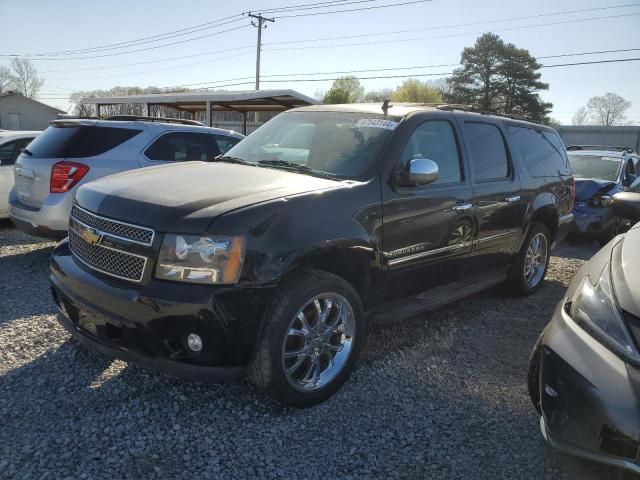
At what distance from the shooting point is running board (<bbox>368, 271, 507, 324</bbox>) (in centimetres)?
349

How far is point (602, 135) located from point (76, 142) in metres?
34.6

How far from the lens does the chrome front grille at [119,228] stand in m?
2.64

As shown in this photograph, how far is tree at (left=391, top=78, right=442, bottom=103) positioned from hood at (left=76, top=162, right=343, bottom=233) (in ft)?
192

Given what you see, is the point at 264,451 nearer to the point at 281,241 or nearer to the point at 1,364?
the point at 281,241

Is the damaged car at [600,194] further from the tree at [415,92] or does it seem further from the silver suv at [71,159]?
the tree at [415,92]

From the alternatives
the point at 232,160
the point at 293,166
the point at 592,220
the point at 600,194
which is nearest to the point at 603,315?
the point at 293,166

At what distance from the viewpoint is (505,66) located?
50625mm

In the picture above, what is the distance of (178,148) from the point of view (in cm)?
659

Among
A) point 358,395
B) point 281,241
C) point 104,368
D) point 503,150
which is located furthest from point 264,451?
point 503,150

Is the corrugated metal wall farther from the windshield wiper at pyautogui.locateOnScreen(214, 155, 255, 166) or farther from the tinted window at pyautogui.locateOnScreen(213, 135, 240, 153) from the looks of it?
the windshield wiper at pyautogui.locateOnScreen(214, 155, 255, 166)

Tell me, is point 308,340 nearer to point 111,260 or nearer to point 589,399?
point 111,260

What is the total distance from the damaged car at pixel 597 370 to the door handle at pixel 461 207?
1.43 meters

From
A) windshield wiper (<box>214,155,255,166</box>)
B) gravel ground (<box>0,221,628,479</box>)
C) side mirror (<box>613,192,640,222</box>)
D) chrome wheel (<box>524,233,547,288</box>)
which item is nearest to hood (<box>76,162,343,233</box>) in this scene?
windshield wiper (<box>214,155,255,166</box>)

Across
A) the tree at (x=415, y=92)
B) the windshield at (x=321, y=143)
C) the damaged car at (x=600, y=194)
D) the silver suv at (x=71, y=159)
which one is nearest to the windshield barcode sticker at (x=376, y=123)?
the windshield at (x=321, y=143)
